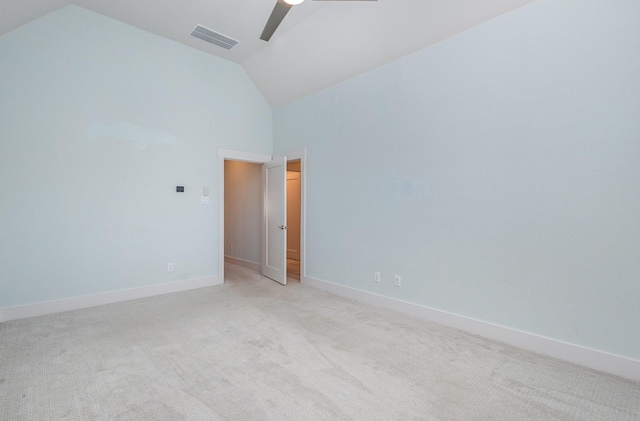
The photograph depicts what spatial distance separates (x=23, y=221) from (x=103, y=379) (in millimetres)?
2253

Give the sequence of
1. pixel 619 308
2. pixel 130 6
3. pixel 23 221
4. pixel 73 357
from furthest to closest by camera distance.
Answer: pixel 130 6, pixel 23 221, pixel 73 357, pixel 619 308

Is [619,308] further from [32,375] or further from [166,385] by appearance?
[32,375]

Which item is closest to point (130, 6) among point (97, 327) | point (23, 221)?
point (23, 221)

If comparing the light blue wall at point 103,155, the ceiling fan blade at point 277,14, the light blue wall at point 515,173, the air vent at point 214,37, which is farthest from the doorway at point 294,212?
the ceiling fan blade at point 277,14

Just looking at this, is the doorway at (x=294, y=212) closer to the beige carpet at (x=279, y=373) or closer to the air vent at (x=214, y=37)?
the air vent at (x=214, y=37)

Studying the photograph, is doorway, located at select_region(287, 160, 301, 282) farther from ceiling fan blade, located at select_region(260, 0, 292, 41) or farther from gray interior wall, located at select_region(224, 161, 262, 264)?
ceiling fan blade, located at select_region(260, 0, 292, 41)

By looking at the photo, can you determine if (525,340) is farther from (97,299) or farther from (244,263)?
(244,263)

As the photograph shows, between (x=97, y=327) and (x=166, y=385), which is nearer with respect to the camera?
(x=166, y=385)

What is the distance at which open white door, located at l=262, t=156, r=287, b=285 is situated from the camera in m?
4.46

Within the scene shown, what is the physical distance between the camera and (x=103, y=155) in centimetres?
346

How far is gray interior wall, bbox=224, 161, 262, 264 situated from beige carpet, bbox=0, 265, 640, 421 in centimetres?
262

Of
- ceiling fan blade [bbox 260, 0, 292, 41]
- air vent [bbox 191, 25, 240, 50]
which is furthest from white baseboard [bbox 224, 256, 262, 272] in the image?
ceiling fan blade [bbox 260, 0, 292, 41]

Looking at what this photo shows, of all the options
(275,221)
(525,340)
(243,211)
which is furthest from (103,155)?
(525,340)

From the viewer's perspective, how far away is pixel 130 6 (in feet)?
10.7
